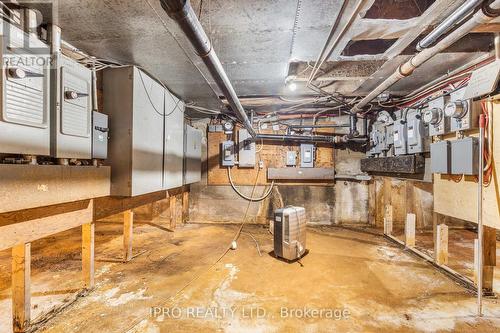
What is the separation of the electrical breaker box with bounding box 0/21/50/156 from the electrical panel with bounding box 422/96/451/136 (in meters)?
3.67

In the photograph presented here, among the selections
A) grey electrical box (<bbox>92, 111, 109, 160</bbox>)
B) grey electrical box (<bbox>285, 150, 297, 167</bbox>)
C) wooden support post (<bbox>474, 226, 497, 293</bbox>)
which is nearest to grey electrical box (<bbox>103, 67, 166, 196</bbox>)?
grey electrical box (<bbox>92, 111, 109, 160</bbox>)

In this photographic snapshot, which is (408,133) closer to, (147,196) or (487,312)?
(487,312)

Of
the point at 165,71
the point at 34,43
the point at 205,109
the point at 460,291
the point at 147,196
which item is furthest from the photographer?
the point at 205,109

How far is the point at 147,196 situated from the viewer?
121 inches

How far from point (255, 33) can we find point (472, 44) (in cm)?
217

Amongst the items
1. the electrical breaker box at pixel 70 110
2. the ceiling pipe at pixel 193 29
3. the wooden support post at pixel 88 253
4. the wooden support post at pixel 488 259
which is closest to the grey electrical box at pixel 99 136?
the electrical breaker box at pixel 70 110

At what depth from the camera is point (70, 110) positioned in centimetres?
171

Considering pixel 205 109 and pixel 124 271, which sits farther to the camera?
pixel 205 109

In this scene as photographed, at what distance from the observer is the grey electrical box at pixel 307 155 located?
4.74 m

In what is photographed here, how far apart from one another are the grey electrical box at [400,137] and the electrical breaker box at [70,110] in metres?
3.85

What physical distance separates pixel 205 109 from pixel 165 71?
1505mm

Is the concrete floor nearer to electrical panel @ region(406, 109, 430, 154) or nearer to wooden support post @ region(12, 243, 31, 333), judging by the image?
wooden support post @ region(12, 243, 31, 333)

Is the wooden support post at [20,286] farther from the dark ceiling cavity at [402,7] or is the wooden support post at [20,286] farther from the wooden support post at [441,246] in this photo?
the wooden support post at [441,246]

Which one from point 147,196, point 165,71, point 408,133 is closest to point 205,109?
point 165,71
